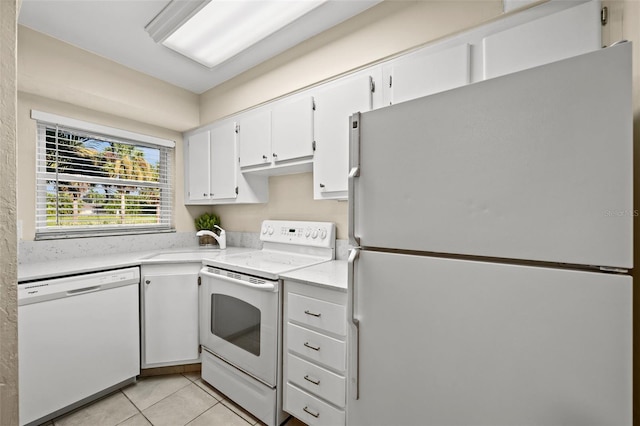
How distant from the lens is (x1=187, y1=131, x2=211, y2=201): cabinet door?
2744mm

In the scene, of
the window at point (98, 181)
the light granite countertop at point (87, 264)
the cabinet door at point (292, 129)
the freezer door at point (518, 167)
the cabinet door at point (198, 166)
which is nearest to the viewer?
the freezer door at point (518, 167)

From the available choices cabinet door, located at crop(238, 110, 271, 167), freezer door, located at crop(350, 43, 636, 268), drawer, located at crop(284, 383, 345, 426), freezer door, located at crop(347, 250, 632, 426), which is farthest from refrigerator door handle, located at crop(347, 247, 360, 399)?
cabinet door, located at crop(238, 110, 271, 167)

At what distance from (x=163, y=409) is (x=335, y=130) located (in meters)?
2.16

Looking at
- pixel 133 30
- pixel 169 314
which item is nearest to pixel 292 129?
pixel 133 30

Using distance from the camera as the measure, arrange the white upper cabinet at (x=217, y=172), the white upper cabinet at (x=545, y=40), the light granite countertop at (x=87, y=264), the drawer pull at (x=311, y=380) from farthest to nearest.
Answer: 1. the white upper cabinet at (x=217, y=172)
2. the light granite countertop at (x=87, y=264)
3. the drawer pull at (x=311, y=380)
4. the white upper cabinet at (x=545, y=40)

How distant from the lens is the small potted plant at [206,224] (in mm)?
3023

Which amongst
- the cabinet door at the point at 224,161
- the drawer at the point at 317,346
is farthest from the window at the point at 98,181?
the drawer at the point at 317,346

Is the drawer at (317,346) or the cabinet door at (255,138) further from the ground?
the cabinet door at (255,138)

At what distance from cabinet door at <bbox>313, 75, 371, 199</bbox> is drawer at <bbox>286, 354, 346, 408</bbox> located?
1.01 metres

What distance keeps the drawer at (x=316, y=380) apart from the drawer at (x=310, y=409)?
0.12 feet

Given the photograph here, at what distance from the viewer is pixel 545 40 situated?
117 centimetres

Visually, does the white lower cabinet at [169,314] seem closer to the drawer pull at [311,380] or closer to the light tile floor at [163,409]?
the light tile floor at [163,409]

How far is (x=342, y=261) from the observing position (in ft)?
6.72

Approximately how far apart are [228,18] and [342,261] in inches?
68.3
